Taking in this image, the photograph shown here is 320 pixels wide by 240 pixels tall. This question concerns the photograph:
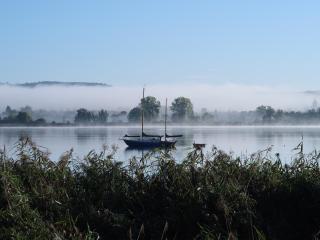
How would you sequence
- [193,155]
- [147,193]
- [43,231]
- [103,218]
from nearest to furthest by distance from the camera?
[43,231] < [103,218] < [147,193] < [193,155]

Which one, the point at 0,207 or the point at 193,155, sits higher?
the point at 193,155

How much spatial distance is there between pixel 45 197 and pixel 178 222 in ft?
7.07

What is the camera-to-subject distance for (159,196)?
31.7ft

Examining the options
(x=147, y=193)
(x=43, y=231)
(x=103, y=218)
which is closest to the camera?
(x=43, y=231)

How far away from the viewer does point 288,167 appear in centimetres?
1080

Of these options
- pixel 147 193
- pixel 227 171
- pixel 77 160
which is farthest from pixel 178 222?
pixel 77 160

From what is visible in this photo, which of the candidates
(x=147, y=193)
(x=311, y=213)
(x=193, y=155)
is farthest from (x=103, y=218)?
(x=311, y=213)

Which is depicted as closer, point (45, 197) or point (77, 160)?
point (45, 197)

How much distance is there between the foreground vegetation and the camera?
8.75 meters

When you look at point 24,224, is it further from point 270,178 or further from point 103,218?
point 270,178

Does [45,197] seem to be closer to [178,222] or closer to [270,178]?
[178,222]

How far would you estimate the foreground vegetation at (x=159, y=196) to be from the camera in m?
8.75

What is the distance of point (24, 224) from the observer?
8055 millimetres

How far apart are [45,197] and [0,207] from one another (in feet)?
2.40
